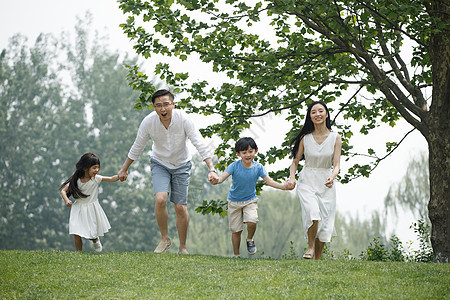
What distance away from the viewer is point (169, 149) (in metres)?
9.04

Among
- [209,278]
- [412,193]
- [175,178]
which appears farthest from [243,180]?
[412,193]

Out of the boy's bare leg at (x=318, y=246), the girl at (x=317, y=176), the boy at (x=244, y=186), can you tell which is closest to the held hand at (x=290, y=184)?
the girl at (x=317, y=176)

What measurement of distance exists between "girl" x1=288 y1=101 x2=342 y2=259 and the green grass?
1.92ft

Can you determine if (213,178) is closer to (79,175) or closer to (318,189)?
(318,189)

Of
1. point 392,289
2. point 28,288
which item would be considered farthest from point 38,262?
point 392,289

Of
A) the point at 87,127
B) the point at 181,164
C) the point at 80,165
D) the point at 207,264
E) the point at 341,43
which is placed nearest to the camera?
the point at 207,264

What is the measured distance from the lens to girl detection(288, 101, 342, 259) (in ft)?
27.8

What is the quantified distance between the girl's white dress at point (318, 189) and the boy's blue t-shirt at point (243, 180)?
2.33 ft

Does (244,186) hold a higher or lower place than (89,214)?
higher

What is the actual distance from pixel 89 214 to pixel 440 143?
6.47 meters

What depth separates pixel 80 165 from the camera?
9.90m

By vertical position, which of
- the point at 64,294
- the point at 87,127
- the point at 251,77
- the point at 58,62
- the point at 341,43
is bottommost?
the point at 64,294

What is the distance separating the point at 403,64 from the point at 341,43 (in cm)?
207

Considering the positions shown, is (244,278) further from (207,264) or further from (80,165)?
(80,165)
